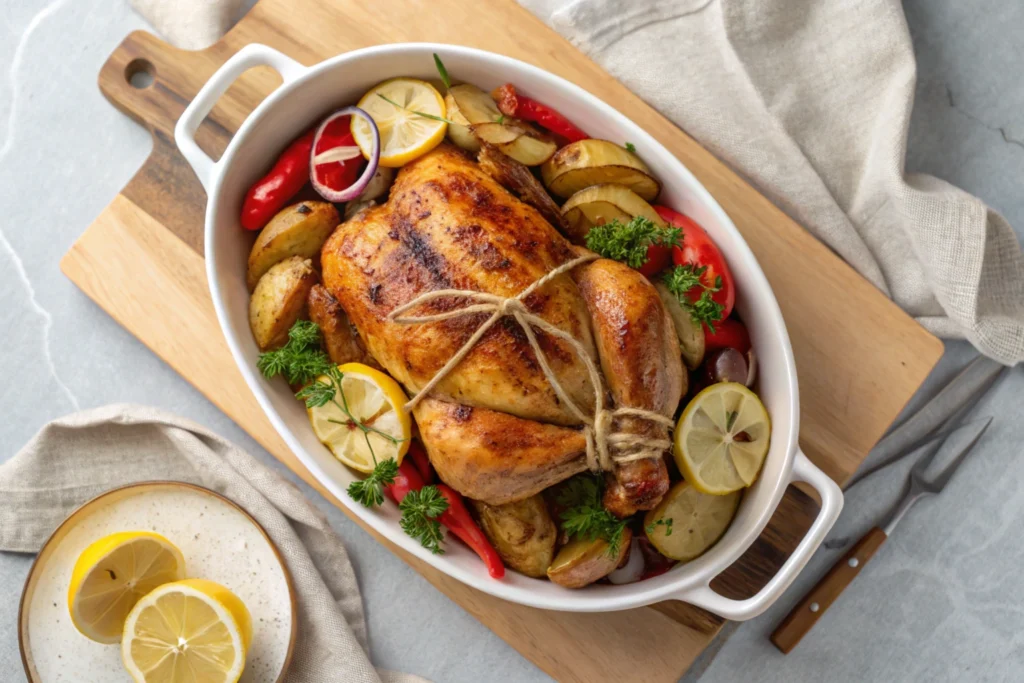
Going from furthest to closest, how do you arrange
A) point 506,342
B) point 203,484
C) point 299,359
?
point 203,484, point 299,359, point 506,342

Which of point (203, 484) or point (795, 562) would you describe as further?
point (203, 484)

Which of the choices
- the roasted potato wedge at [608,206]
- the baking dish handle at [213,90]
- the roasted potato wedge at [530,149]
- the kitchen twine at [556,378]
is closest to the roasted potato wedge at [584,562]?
the kitchen twine at [556,378]

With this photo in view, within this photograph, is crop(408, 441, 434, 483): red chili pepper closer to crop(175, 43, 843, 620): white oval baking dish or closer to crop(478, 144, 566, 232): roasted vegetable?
crop(175, 43, 843, 620): white oval baking dish

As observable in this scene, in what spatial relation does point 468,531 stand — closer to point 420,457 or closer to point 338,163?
point 420,457

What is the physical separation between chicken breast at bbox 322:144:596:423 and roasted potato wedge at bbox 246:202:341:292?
0.13 m

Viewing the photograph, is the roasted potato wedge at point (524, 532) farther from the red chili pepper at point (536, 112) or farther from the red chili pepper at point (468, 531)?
the red chili pepper at point (536, 112)

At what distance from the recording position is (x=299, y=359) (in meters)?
2.23

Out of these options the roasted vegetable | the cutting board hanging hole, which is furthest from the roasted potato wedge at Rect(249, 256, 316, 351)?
the cutting board hanging hole

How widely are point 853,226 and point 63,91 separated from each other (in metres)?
2.74

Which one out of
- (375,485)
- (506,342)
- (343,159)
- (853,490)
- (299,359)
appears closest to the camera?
(506,342)

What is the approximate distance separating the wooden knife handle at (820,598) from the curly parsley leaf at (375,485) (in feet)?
4.71

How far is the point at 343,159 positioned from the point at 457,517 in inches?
41.4

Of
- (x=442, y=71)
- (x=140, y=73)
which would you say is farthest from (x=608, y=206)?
(x=140, y=73)

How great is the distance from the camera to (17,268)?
2.85 meters
